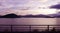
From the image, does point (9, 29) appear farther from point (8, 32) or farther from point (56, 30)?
point (56, 30)

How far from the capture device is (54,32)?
14.9m

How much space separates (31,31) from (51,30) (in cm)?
189

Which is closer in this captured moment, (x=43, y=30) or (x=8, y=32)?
(x=8, y=32)

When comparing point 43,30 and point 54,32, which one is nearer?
point 54,32

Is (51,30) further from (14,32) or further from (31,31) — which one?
(14,32)

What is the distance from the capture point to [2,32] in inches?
587

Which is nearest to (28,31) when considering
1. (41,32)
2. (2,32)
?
(41,32)

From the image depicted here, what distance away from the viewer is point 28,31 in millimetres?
15500

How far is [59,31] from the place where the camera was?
1514 centimetres

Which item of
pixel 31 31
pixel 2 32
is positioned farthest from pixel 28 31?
pixel 2 32

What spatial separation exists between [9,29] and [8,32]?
81 centimetres

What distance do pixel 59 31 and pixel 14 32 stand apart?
413 centimetres

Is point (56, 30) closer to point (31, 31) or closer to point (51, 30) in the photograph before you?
point (51, 30)

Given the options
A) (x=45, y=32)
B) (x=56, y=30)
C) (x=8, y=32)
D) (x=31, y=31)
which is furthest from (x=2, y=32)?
(x=56, y=30)
